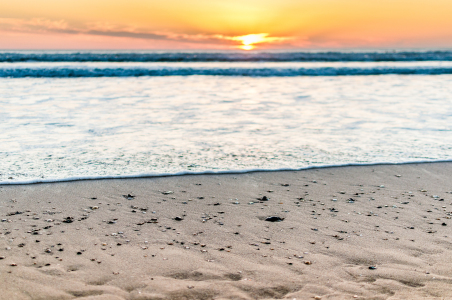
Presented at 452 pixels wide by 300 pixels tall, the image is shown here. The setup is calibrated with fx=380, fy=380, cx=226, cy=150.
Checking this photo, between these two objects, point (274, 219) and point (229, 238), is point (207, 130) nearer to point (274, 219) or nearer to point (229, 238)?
point (274, 219)

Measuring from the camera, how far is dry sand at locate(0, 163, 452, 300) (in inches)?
85.0

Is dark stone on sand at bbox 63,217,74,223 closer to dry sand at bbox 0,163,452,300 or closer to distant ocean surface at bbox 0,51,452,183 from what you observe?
dry sand at bbox 0,163,452,300

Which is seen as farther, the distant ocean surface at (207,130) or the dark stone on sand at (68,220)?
the distant ocean surface at (207,130)

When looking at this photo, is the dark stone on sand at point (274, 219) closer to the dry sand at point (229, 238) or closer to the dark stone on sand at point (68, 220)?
the dry sand at point (229, 238)

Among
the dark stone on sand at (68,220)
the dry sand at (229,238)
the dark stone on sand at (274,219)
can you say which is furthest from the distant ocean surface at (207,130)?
the dark stone on sand at (274,219)

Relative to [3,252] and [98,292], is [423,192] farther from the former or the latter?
[3,252]

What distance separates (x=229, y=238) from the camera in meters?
2.73

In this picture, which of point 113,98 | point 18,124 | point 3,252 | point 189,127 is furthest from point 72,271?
point 113,98

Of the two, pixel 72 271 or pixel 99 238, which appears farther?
pixel 99 238

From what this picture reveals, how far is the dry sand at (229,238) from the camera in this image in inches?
85.0

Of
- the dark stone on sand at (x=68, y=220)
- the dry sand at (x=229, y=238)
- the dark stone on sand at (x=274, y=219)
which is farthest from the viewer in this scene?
the dark stone on sand at (x=274, y=219)

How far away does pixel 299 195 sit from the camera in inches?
141

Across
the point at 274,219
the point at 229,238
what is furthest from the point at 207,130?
the point at 229,238

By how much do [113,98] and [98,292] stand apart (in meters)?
8.39
